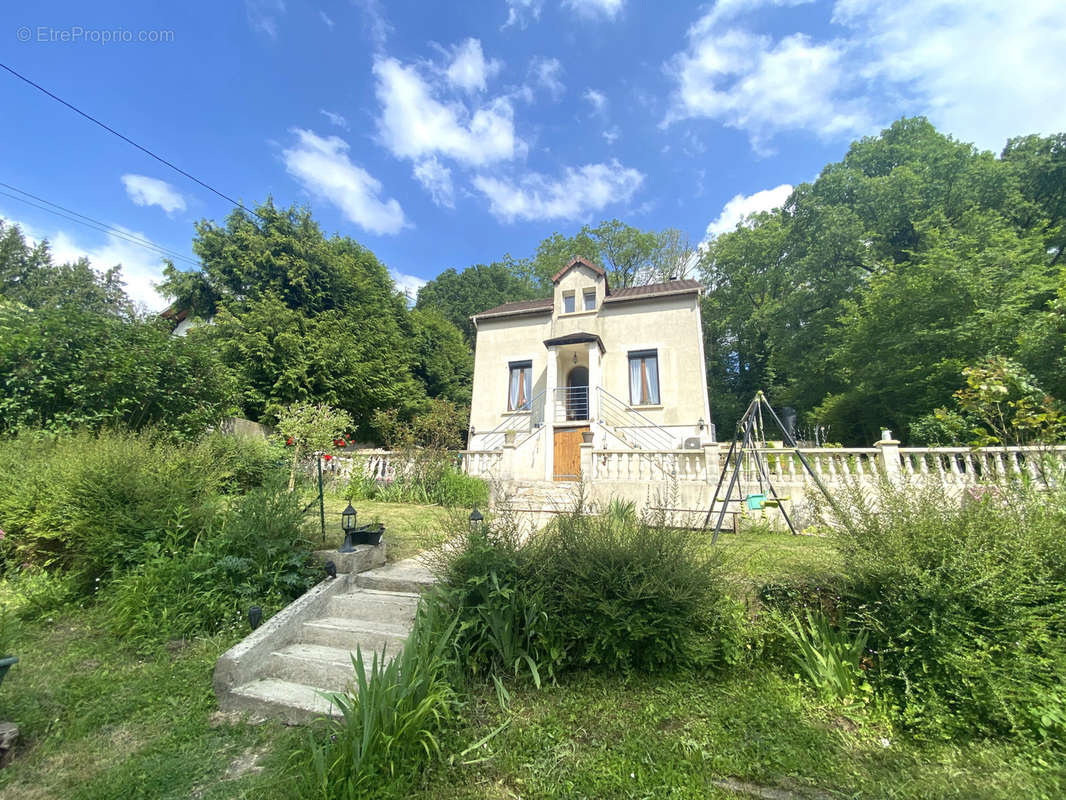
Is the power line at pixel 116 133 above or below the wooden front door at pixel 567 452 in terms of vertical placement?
above

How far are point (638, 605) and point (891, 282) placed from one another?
18.1 m

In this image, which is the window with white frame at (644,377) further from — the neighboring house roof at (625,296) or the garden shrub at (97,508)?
the garden shrub at (97,508)

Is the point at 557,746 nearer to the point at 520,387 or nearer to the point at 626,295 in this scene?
the point at 520,387

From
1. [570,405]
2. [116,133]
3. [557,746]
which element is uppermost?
[116,133]

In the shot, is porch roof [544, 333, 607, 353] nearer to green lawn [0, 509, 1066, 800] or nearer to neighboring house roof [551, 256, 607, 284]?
neighboring house roof [551, 256, 607, 284]

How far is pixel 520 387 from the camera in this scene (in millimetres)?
14695

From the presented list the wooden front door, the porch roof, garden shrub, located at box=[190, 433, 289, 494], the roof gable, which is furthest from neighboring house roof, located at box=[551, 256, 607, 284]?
garden shrub, located at box=[190, 433, 289, 494]

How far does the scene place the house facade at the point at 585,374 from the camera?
475 inches

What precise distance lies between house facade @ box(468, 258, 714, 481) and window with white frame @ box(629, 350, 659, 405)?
0.03 metres

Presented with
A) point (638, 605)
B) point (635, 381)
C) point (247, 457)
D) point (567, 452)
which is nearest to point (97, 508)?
point (247, 457)

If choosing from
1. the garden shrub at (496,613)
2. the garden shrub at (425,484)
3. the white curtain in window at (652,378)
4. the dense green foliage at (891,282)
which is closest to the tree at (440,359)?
the garden shrub at (425,484)

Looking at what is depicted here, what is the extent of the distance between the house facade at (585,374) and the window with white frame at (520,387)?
0.04 meters

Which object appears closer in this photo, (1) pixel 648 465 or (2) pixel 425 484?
(1) pixel 648 465

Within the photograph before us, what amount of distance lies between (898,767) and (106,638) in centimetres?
561
